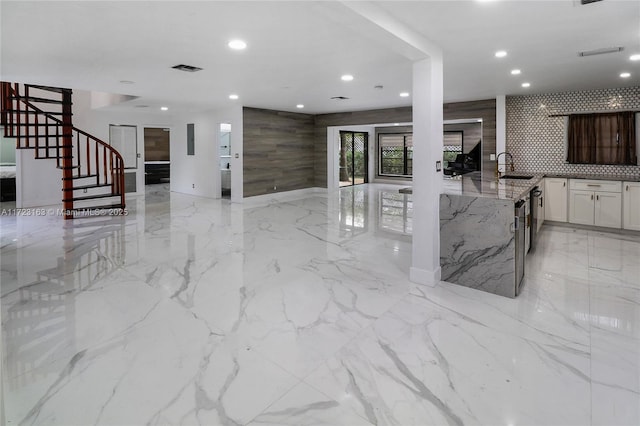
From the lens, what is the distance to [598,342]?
2582 millimetres

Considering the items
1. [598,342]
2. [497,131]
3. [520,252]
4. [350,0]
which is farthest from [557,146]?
[350,0]

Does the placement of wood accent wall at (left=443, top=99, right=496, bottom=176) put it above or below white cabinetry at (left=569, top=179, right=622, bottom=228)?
above

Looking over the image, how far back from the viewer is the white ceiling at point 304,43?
296 centimetres

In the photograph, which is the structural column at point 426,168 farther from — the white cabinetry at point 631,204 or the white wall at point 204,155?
the white wall at point 204,155

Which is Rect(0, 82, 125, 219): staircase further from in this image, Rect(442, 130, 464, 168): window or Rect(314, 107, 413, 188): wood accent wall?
Rect(442, 130, 464, 168): window

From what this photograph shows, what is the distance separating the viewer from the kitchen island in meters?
3.38

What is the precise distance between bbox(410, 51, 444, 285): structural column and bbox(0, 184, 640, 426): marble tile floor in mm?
237

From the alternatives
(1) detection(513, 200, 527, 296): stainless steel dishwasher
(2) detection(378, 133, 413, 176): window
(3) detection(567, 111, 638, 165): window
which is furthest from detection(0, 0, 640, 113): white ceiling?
(2) detection(378, 133, 413, 176): window

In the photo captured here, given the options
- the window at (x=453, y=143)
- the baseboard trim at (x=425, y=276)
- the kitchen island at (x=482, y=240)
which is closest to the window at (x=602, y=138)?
the kitchen island at (x=482, y=240)

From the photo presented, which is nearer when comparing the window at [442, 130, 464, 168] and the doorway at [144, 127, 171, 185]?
the window at [442, 130, 464, 168]

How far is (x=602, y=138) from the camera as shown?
622cm

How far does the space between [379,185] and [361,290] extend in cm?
1032

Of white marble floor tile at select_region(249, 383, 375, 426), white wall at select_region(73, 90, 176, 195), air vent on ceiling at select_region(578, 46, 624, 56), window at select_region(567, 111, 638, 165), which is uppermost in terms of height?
white wall at select_region(73, 90, 176, 195)

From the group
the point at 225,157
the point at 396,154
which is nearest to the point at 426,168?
the point at 225,157
